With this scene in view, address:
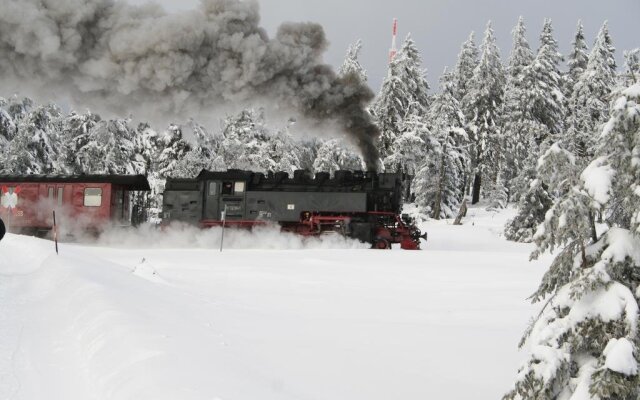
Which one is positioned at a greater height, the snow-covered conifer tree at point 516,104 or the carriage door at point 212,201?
the snow-covered conifer tree at point 516,104

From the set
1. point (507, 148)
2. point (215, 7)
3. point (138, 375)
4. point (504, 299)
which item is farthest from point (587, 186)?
point (507, 148)

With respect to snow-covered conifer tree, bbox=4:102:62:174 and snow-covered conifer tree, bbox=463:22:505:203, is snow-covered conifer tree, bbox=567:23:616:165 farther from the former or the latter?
snow-covered conifer tree, bbox=4:102:62:174

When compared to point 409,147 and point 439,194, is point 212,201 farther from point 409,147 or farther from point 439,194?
point 439,194

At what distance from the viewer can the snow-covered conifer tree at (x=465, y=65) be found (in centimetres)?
5009

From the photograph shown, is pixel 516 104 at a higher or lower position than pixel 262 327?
higher

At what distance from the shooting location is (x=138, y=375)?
526 cm

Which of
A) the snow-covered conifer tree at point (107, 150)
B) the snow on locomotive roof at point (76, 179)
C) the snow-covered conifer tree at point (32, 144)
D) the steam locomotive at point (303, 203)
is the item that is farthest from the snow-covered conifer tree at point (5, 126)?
the steam locomotive at point (303, 203)

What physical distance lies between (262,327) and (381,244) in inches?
526

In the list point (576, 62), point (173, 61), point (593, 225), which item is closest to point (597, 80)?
point (576, 62)

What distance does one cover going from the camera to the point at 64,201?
25.5 metres

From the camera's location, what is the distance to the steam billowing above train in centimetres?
1956

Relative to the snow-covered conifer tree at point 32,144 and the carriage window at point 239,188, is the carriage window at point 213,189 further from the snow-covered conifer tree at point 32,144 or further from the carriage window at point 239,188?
the snow-covered conifer tree at point 32,144

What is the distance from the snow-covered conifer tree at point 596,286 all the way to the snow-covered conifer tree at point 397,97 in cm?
3632

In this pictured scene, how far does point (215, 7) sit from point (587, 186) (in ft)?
63.5
